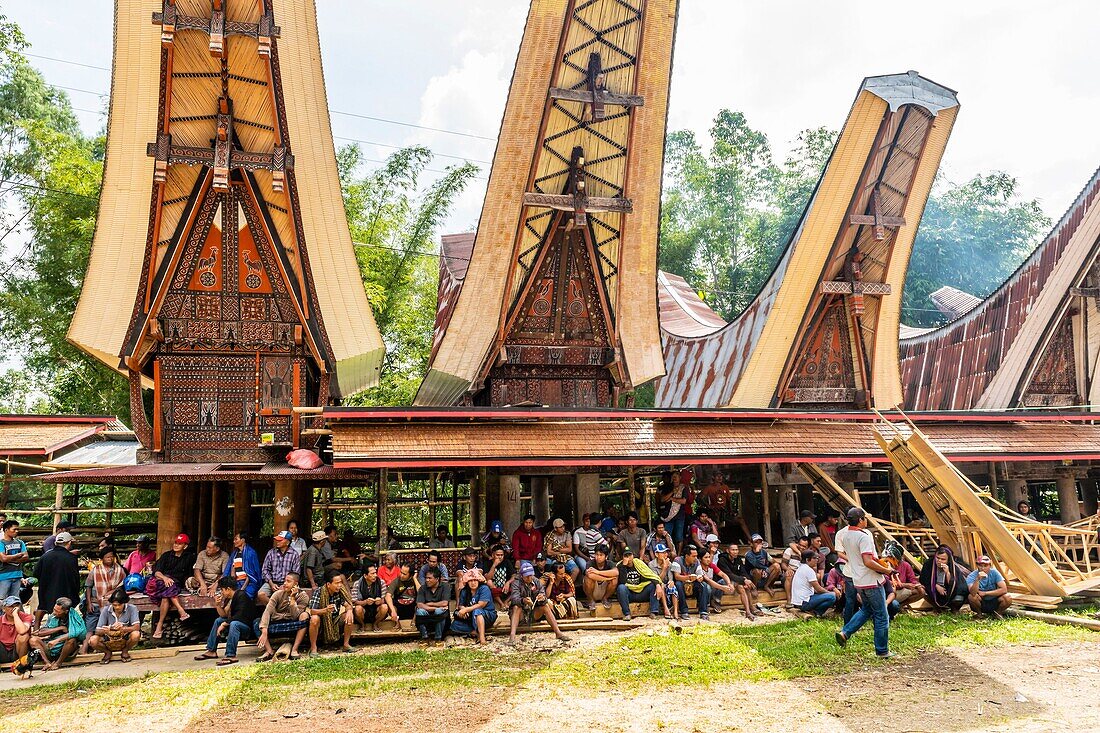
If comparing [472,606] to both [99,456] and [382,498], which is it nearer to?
[382,498]

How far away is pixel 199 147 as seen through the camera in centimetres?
1295

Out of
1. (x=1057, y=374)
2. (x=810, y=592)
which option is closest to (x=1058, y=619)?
(x=810, y=592)

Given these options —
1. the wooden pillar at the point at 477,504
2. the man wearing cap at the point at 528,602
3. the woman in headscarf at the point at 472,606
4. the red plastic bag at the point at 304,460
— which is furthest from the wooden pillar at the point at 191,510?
the man wearing cap at the point at 528,602

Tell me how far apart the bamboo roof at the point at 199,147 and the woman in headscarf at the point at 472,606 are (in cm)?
554

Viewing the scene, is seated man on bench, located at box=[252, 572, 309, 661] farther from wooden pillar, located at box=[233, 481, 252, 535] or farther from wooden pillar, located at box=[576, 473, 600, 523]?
wooden pillar, located at box=[576, 473, 600, 523]

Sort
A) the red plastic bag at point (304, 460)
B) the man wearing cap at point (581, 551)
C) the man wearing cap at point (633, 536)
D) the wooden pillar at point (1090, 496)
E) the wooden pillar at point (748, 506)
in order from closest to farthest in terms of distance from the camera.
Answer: the man wearing cap at point (581, 551) → the red plastic bag at point (304, 460) → the man wearing cap at point (633, 536) → the wooden pillar at point (748, 506) → the wooden pillar at point (1090, 496)

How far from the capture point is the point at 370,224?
1045 inches

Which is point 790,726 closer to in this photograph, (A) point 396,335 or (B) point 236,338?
(B) point 236,338

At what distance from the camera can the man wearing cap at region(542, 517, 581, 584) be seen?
33.7 ft

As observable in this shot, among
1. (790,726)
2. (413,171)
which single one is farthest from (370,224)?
(790,726)

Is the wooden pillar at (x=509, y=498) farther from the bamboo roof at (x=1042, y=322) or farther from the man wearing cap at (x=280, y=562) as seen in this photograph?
the bamboo roof at (x=1042, y=322)

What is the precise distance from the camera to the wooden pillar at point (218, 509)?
12664 mm

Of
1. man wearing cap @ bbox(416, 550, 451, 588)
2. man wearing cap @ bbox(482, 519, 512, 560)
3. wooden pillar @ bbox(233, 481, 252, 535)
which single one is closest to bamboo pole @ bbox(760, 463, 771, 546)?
man wearing cap @ bbox(482, 519, 512, 560)

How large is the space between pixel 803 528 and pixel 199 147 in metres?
11.5
